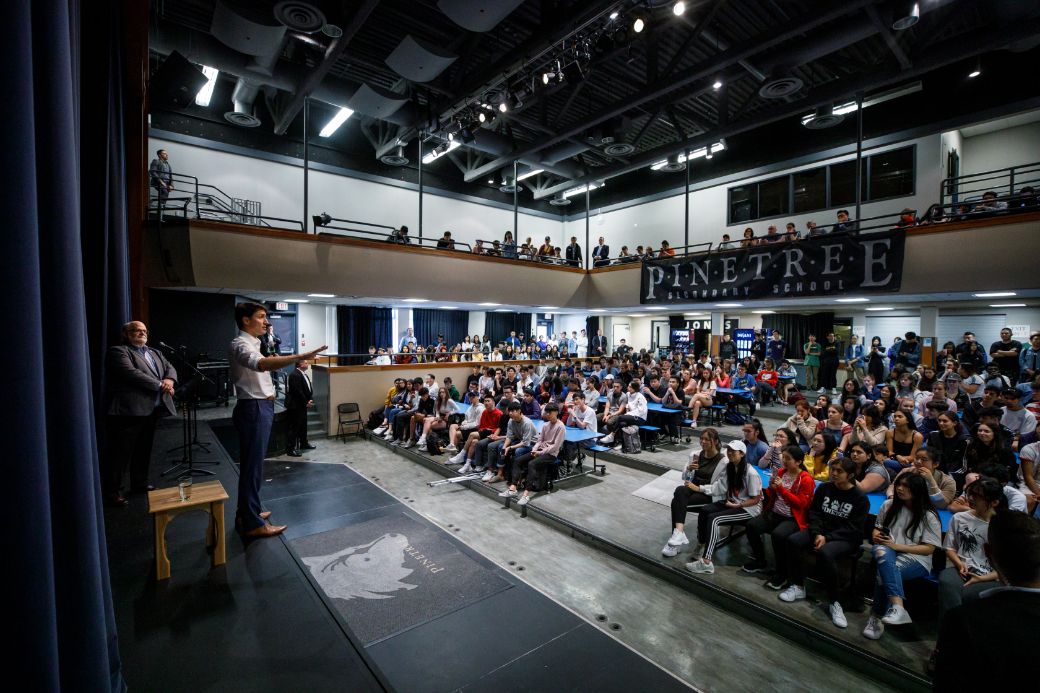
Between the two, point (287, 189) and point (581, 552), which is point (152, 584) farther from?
point (287, 189)

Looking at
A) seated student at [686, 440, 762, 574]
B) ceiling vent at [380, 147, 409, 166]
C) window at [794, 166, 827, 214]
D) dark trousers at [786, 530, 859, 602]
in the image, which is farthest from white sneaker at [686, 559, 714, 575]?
ceiling vent at [380, 147, 409, 166]

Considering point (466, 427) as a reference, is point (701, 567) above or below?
below

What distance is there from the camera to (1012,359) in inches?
316

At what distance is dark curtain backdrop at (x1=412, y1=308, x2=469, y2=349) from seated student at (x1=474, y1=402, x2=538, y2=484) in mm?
9729

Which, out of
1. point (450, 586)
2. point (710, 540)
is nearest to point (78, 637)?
point (450, 586)

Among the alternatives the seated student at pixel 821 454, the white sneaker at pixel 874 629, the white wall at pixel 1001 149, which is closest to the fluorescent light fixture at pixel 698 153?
the white wall at pixel 1001 149

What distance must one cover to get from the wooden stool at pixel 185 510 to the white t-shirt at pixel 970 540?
4.72 m

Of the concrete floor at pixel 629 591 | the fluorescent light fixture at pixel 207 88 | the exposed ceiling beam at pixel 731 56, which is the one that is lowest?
the concrete floor at pixel 629 591

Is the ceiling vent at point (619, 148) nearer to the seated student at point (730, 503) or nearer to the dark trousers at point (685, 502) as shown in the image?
the seated student at point (730, 503)

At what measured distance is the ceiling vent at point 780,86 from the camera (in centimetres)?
829

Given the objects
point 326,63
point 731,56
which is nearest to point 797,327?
point 731,56

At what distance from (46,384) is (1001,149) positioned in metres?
16.3

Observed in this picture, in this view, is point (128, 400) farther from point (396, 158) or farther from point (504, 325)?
point (504, 325)

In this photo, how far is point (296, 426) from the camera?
8.23 m
